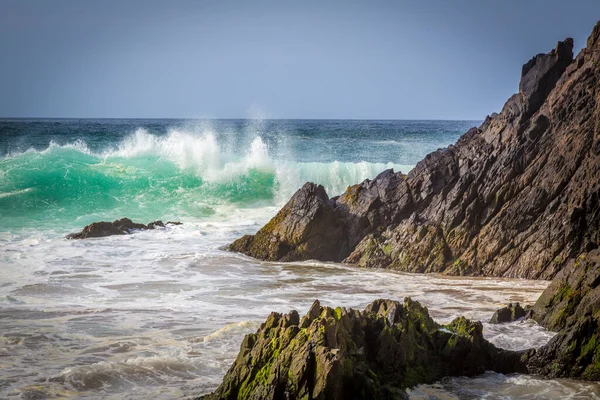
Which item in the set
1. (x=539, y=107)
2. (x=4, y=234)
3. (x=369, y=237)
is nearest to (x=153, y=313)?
(x=369, y=237)

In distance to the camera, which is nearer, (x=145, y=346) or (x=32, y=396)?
(x=32, y=396)

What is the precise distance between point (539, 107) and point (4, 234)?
1621cm

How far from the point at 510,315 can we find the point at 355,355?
13.0 feet

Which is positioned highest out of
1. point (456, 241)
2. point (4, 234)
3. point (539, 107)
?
point (539, 107)

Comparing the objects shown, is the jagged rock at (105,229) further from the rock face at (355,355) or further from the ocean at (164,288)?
the rock face at (355,355)

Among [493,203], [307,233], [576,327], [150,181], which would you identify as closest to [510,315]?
[576,327]

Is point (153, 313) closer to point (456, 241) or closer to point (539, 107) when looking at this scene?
point (456, 241)

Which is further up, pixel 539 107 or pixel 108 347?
pixel 539 107

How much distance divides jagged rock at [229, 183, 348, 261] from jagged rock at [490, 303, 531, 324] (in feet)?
21.7

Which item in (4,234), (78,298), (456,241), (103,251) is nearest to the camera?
(78,298)

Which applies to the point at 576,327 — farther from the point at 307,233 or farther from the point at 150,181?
the point at 150,181

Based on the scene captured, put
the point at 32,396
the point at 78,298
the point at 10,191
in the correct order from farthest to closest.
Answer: the point at 10,191
the point at 78,298
the point at 32,396

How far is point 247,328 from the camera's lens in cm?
1021

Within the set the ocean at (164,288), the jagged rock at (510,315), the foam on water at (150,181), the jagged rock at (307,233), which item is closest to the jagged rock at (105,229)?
the ocean at (164,288)
